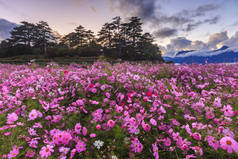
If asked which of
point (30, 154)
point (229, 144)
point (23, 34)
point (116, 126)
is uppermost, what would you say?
point (23, 34)

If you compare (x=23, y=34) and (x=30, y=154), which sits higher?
(x=23, y=34)

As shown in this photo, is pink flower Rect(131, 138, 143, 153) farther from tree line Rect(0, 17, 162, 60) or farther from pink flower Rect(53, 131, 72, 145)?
tree line Rect(0, 17, 162, 60)

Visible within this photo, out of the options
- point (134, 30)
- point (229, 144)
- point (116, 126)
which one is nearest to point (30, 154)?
point (116, 126)

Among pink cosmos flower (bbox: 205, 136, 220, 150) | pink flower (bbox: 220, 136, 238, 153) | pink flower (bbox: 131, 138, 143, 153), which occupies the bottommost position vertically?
pink flower (bbox: 131, 138, 143, 153)

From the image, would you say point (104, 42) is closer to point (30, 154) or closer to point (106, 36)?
point (106, 36)

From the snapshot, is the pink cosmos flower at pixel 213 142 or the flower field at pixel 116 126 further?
the flower field at pixel 116 126

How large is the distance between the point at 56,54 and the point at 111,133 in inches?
1252

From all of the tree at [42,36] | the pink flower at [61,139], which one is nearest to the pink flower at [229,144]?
the pink flower at [61,139]

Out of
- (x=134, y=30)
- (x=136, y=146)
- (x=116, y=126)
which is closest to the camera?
(x=136, y=146)

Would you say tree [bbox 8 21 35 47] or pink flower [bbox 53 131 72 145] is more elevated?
tree [bbox 8 21 35 47]

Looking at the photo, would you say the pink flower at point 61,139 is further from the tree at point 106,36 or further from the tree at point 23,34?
the tree at point 23,34

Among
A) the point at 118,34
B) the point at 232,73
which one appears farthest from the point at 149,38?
the point at 232,73

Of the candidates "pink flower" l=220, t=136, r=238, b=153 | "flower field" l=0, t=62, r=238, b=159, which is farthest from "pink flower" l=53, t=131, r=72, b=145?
"pink flower" l=220, t=136, r=238, b=153

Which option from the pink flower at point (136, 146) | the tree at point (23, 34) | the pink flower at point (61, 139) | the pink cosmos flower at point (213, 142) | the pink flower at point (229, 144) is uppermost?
the tree at point (23, 34)
